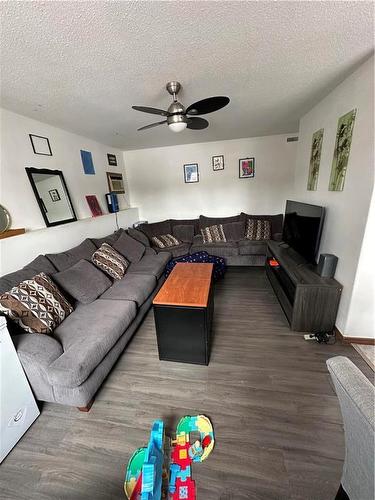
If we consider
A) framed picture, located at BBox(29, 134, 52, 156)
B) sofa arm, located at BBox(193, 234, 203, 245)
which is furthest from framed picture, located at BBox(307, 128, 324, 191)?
framed picture, located at BBox(29, 134, 52, 156)

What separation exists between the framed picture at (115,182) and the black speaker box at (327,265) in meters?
3.59

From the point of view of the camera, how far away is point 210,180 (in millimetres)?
4246

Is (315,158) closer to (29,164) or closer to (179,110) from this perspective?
(179,110)

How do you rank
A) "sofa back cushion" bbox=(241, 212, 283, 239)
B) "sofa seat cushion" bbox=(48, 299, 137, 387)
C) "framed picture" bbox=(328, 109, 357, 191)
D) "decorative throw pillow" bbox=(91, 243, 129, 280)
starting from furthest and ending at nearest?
"sofa back cushion" bbox=(241, 212, 283, 239) < "decorative throw pillow" bbox=(91, 243, 129, 280) < "framed picture" bbox=(328, 109, 357, 191) < "sofa seat cushion" bbox=(48, 299, 137, 387)

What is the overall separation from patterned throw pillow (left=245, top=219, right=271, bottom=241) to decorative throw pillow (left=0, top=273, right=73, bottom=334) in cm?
308

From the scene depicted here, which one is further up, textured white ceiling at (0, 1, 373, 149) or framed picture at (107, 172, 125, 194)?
textured white ceiling at (0, 1, 373, 149)

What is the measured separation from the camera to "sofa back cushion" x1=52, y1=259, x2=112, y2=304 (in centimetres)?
201

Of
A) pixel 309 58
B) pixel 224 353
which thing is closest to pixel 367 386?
pixel 224 353

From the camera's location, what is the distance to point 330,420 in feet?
4.24

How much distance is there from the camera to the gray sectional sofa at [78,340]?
1316 mm

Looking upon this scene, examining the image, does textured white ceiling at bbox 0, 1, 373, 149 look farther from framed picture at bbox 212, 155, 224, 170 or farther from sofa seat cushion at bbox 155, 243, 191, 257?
sofa seat cushion at bbox 155, 243, 191, 257

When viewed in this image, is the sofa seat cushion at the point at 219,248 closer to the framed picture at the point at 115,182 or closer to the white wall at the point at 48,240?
the white wall at the point at 48,240

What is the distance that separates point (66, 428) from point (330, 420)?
1.73 metres

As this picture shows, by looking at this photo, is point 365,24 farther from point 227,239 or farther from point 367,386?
point 227,239
